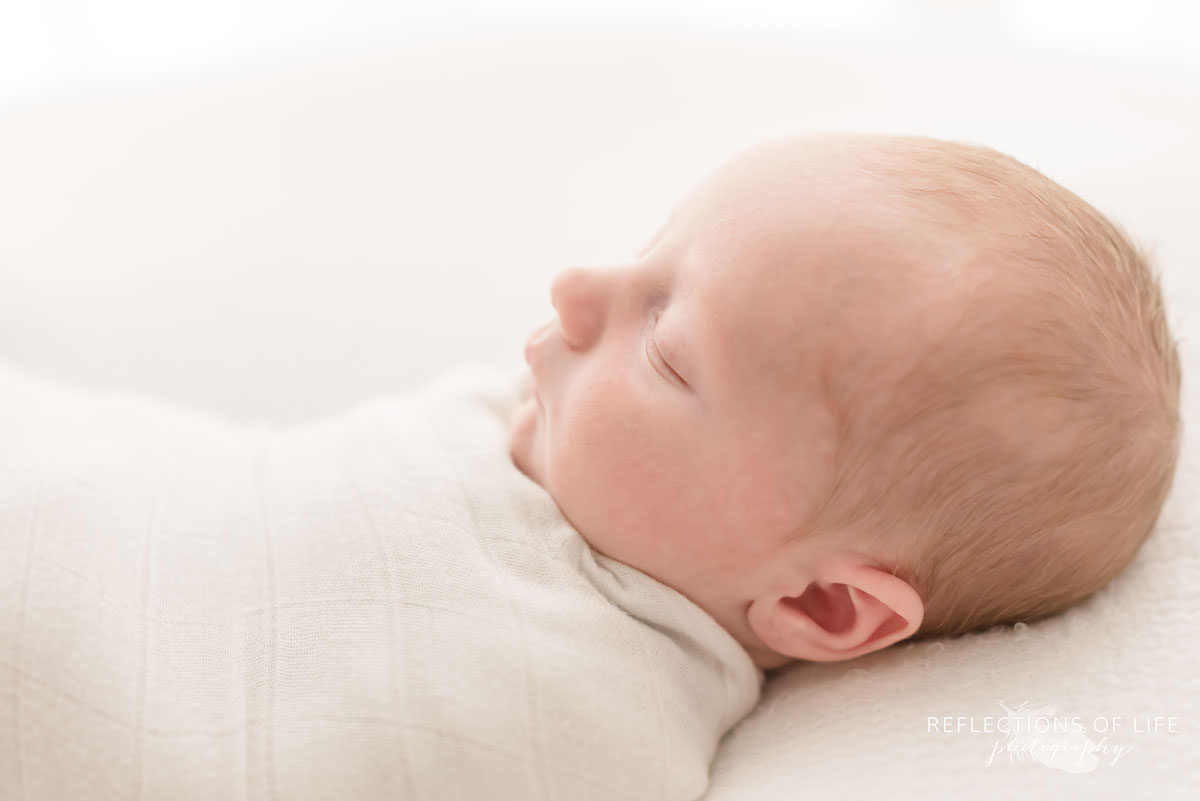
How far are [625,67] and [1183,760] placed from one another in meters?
1.40

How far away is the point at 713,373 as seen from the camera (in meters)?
1.00

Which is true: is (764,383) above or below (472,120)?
below

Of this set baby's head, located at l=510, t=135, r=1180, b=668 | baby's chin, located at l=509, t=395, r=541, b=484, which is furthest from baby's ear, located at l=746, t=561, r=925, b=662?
baby's chin, located at l=509, t=395, r=541, b=484

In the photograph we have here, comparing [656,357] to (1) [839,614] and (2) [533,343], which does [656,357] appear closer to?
(2) [533,343]

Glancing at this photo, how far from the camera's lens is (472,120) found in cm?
189

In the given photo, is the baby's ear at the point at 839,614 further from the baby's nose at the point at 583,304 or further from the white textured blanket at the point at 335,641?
the baby's nose at the point at 583,304

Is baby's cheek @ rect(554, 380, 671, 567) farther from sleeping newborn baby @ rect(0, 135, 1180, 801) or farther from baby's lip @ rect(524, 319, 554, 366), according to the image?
baby's lip @ rect(524, 319, 554, 366)

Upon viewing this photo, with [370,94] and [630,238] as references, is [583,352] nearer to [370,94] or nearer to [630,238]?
[630,238]

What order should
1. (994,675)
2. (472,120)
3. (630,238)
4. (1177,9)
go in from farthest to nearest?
(1177,9) < (472,120) < (630,238) < (994,675)

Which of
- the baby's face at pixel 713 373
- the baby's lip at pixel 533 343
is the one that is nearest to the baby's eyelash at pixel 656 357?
the baby's face at pixel 713 373

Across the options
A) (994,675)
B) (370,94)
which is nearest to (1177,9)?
(370,94)

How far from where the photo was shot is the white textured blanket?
930 mm

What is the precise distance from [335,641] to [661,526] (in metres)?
0.30

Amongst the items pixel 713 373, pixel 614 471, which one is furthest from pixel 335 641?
pixel 713 373
